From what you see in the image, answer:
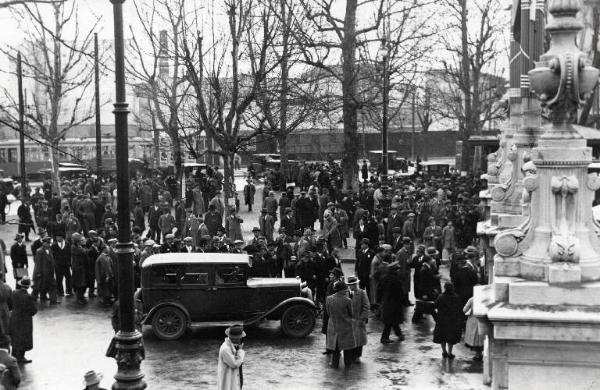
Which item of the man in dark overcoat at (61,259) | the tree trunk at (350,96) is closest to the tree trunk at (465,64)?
the tree trunk at (350,96)

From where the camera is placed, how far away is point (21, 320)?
13.2m

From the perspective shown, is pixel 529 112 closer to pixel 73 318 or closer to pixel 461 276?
pixel 461 276

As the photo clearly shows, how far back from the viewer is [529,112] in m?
14.5

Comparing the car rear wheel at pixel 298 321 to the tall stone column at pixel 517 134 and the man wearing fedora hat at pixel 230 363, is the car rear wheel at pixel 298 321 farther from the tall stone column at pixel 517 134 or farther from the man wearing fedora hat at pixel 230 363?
the man wearing fedora hat at pixel 230 363

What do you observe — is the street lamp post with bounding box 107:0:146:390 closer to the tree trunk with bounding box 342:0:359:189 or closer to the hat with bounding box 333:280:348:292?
the hat with bounding box 333:280:348:292

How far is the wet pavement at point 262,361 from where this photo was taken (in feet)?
40.1

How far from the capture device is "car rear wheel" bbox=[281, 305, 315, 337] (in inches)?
584

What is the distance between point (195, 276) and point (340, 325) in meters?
3.26

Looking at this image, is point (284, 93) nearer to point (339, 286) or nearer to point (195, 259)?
point (195, 259)

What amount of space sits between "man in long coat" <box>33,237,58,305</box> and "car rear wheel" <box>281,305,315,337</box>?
19.5 ft

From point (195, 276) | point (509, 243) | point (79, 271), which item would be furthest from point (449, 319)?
point (79, 271)

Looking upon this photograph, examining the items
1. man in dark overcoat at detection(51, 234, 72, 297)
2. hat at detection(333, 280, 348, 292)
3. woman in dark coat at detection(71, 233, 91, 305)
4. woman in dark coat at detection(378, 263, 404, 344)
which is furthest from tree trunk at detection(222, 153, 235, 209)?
hat at detection(333, 280, 348, 292)

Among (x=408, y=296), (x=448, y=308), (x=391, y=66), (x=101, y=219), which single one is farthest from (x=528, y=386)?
(x=391, y=66)

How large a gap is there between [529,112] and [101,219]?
54.1 feet
